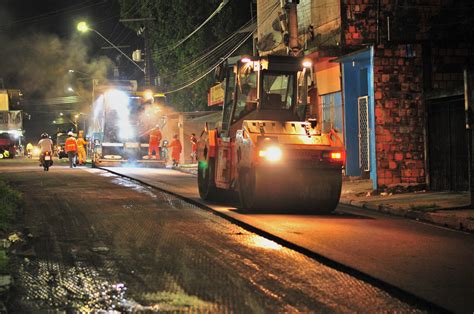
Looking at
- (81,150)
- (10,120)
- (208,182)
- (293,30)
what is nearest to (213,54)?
(81,150)

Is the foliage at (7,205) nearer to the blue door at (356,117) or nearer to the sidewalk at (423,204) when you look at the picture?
the sidewalk at (423,204)

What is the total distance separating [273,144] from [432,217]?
3.30 metres

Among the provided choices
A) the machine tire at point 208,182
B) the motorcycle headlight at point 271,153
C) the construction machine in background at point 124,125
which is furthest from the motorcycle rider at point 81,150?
the motorcycle headlight at point 271,153

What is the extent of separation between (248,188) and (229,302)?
23.2 ft

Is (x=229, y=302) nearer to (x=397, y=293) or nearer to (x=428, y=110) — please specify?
(x=397, y=293)

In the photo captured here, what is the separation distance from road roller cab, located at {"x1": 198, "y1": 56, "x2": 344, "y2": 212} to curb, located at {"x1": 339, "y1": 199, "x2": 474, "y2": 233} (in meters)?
1.47

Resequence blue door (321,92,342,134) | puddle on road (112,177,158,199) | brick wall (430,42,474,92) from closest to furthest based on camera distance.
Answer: puddle on road (112,177,158,199) → brick wall (430,42,474,92) → blue door (321,92,342,134)

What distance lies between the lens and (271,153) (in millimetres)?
12531

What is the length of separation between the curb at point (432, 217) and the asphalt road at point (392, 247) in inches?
12.7

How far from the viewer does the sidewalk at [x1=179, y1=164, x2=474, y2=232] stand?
11727 millimetres

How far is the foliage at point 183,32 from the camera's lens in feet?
130

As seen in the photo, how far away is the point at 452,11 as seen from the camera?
19.0 metres

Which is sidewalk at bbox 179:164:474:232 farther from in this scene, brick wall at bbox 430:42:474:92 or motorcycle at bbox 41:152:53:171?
motorcycle at bbox 41:152:53:171

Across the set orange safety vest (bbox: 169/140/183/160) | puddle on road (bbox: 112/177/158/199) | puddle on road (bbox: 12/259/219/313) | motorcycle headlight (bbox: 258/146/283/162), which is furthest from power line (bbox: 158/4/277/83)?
puddle on road (bbox: 12/259/219/313)
